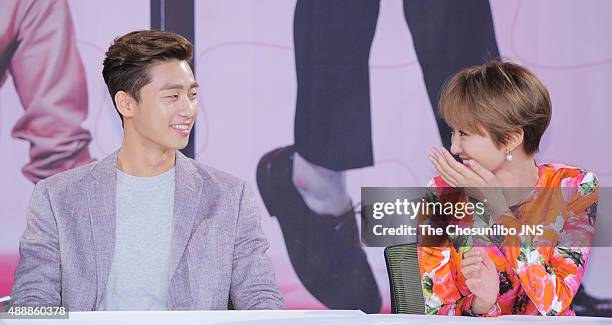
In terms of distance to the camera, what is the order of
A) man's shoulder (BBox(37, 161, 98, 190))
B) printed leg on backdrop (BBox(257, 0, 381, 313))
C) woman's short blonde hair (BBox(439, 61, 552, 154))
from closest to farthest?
1. man's shoulder (BBox(37, 161, 98, 190))
2. woman's short blonde hair (BBox(439, 61, 552, 154))
3. printed leg on backdrop (BBox(257, 0, 381, 313))

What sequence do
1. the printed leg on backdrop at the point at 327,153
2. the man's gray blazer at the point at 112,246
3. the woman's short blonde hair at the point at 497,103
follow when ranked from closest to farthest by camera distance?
the man's gray blazer at the point at 112,246
the woman's short blonde hair at the point at 497,103
the printed leg on backdrop at the point at 327,153

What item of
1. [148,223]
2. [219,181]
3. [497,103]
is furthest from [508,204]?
[148,223]

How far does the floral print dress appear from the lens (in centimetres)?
216

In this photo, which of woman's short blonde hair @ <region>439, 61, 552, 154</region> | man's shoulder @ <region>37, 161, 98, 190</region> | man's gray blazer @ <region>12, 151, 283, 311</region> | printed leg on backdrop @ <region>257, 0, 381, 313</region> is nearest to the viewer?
man's gray blazer @ <region>12, 151, 283, 311</region>

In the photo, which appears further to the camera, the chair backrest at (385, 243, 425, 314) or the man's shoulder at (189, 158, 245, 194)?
the chair backrest at (385, 243, 425, 314)

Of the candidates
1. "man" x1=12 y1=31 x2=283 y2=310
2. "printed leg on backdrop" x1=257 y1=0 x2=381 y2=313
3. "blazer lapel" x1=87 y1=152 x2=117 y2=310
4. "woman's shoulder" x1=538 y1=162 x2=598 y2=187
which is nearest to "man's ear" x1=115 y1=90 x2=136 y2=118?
"man" x1=12 y1=31 x2=283 y2=310

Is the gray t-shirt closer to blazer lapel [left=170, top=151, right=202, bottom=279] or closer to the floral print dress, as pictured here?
blazer lapel [left=170, top=151, right=202, bottom=279]

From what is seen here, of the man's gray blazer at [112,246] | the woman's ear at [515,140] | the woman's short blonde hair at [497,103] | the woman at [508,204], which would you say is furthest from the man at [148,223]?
the woman's ear at [515,140]

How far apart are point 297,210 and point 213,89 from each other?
0.66m

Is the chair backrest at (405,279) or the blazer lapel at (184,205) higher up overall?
the blazer lapel at (184,205)

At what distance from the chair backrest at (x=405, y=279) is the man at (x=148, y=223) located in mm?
418

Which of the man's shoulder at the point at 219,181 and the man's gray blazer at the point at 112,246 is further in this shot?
the man's shoulder at the point at 219,181

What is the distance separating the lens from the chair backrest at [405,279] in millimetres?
2393

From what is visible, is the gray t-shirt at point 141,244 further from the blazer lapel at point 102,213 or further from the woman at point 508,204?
the woman at point 508,204
